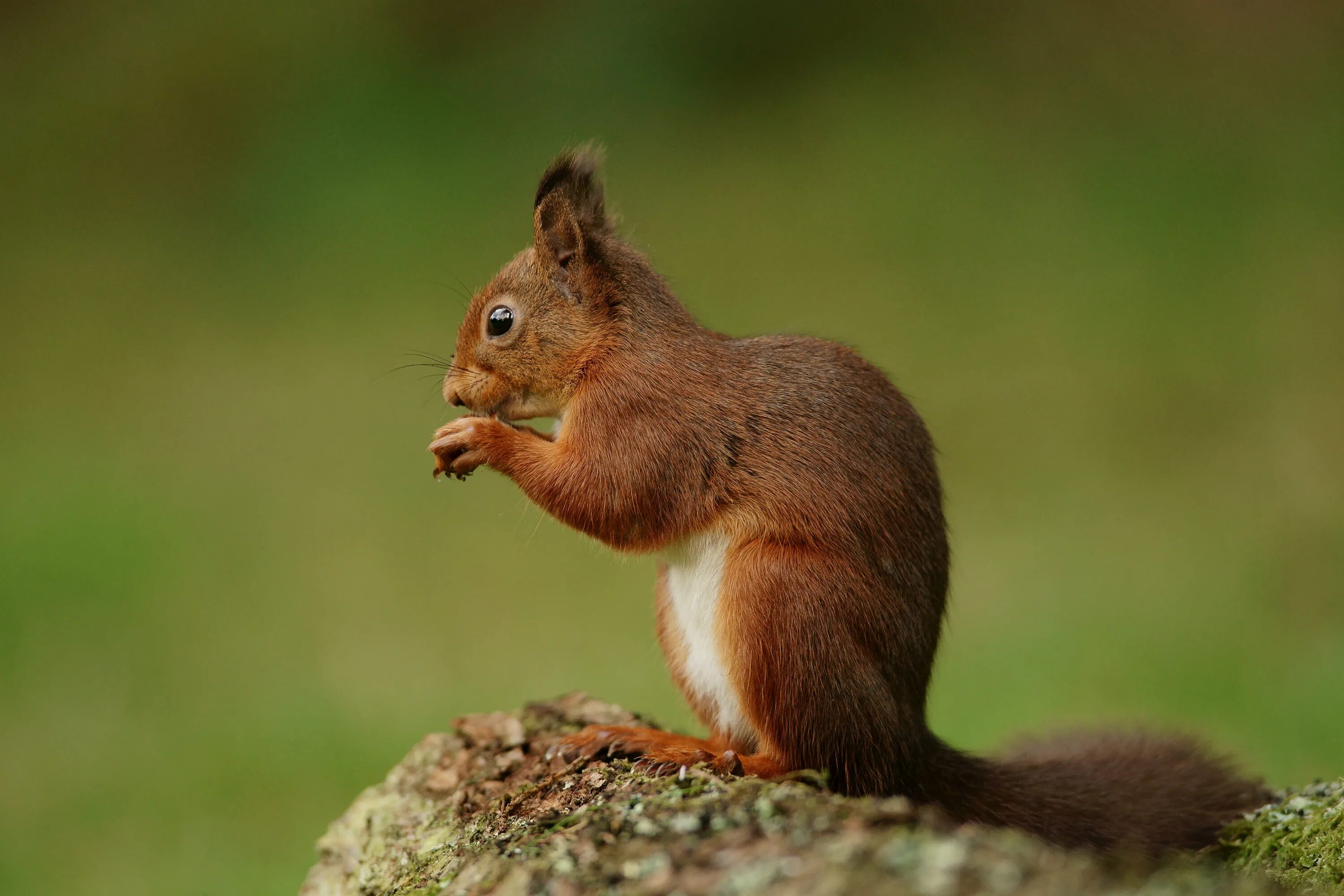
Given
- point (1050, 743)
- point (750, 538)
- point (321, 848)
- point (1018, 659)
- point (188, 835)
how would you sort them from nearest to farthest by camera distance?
1. point (750, 538)
2. point (321, 848)
3. point (1050, 743)
4. point (188, 835)
5. point (1018, 659)

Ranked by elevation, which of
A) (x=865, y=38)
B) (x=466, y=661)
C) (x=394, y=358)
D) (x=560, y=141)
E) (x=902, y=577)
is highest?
(x=865, y=38)

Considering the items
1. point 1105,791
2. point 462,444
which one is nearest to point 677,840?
point 462,444

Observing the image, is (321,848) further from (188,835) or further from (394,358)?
(394,358)

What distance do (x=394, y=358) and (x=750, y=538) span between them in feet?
20.7

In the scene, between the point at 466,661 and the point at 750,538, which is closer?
the point at 750,538

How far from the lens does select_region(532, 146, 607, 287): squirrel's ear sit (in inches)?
146

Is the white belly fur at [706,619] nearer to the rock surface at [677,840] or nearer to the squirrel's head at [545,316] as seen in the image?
the rock surface at [677,840]

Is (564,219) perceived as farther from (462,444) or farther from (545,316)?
(462,444)

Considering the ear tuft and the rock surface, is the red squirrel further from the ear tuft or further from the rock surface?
the rock surface

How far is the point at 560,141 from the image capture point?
988 cm

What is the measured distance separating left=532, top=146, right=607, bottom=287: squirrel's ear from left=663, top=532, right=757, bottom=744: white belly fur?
922 mm

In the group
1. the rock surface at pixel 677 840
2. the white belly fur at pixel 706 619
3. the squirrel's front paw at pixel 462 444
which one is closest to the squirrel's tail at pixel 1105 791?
the rock surface at pixel 677 840

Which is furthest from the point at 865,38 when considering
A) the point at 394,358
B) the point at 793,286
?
the point at 394,358

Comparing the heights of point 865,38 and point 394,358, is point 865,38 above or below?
above
